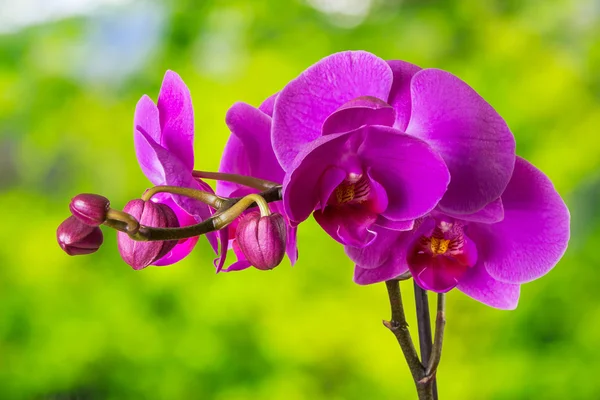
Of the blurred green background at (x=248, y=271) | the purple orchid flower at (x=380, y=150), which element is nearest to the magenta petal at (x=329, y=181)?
the purple orchid flower at (x=380, y=150)

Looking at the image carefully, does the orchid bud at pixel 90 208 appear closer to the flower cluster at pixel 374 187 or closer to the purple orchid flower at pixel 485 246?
the flower cluster at pixel 374 187

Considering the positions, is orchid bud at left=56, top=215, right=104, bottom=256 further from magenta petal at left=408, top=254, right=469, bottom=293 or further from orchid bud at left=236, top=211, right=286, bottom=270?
magenta petal at left=408, top=254, right=469, bottom=293

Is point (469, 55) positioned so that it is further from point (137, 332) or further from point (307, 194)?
point (307, 194)

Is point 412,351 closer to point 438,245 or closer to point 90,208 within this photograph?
point 438,245

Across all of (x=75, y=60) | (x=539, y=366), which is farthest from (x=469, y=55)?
(x=75, y=60)

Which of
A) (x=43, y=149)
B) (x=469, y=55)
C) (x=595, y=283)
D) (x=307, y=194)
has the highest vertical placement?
(x=469, y=55)

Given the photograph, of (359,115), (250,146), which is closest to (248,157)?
(250,146)

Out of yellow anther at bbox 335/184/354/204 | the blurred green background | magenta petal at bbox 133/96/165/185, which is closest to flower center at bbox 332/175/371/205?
yellow anther at bbox 335/184/354/204
